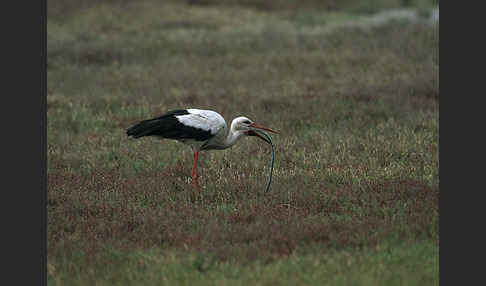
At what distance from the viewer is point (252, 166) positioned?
10.8m

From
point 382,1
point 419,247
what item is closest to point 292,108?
point 419,247

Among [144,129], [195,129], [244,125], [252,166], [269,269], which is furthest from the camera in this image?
[252,166]

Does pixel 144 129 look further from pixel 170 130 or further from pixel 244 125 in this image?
pixel 244 125

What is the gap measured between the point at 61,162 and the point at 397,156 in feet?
19.9

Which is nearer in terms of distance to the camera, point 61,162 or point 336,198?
point 336,198

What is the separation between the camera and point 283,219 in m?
8.06

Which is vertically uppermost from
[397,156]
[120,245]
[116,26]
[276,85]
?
[116,26]

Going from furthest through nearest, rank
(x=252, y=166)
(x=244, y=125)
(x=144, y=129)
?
(x=252, y=166)
(x=244, y=125)
(x=144, y=129)

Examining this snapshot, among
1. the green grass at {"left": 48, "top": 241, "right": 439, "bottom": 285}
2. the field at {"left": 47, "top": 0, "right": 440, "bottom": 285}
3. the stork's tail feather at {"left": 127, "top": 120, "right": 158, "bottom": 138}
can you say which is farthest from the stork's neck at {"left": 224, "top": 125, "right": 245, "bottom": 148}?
the green grass at {"left": 48, "top": 241, "right": 439, "bottom": 285}

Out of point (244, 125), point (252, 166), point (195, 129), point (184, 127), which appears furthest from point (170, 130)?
point (252, 166)

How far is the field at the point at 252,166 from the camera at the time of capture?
22.4 ft

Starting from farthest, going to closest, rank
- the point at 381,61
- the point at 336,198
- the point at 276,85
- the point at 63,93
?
the point at 381,61, the point at 276,85, the point at 63,93, the point at 336,198

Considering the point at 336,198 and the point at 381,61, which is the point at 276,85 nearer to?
the point at 381,61

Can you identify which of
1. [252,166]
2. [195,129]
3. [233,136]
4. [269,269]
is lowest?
[269,269]
